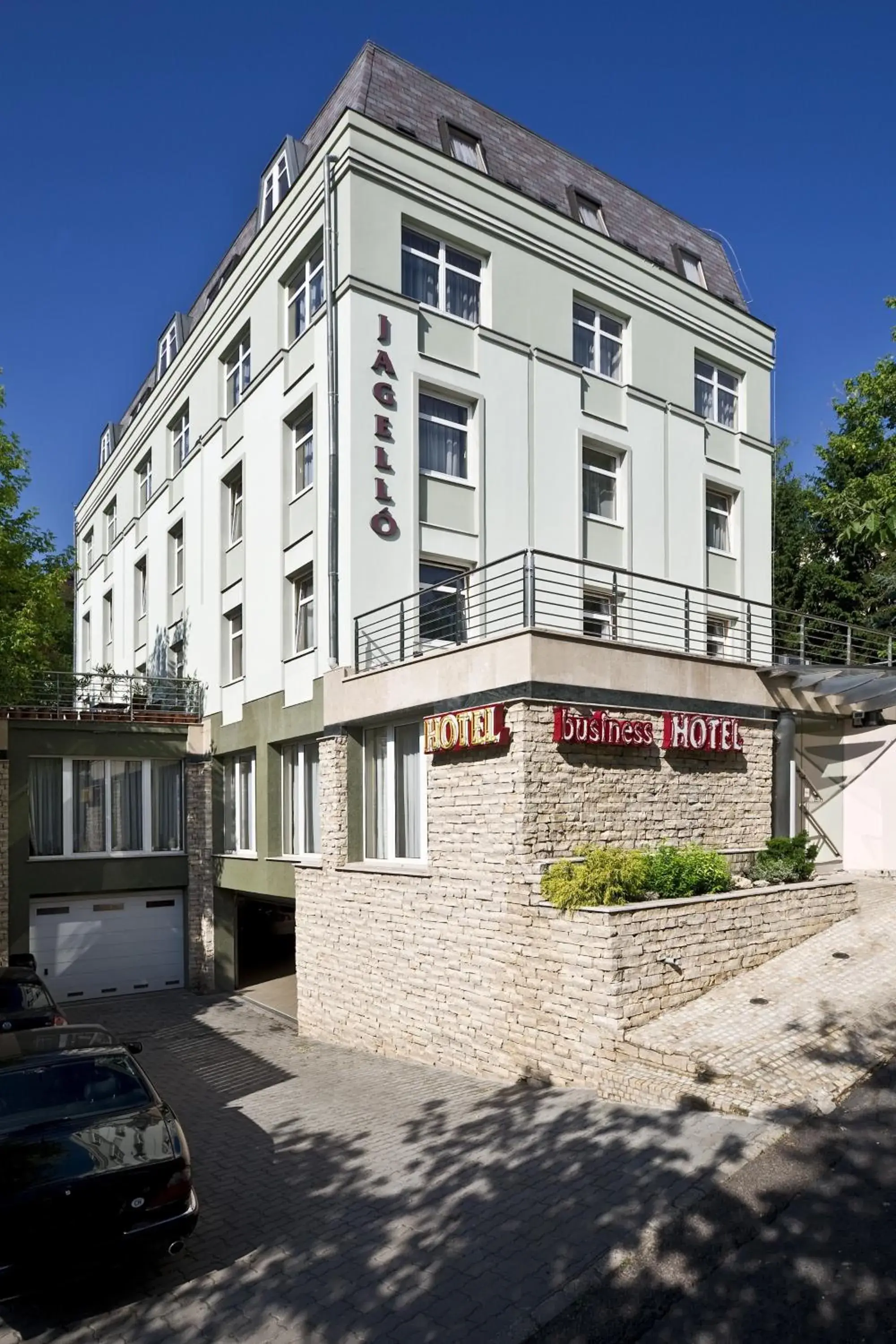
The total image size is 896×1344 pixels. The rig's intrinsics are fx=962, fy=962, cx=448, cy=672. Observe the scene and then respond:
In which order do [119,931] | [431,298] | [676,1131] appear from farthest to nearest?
[119,931]
[431,298]
[676,1131]

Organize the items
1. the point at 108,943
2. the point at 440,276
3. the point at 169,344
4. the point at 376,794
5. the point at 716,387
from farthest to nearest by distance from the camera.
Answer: the point at 169,344, the point at 716,387, the point at 108,943, the point at 440,276, the point at 376,794

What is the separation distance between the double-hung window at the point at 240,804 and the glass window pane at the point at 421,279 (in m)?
9.99

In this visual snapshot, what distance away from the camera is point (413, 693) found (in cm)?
1466

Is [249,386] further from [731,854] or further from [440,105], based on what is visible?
[731,854]

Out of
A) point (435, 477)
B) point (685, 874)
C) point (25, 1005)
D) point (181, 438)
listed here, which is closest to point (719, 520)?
point (435, 477)

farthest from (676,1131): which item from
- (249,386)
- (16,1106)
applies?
(249,386)

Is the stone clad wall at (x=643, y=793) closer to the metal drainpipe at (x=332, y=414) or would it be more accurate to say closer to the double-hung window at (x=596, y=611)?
the double-hung window at (x=596, y=611)

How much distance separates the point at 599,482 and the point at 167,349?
50.3ft

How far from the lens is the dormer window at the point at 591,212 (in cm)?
2175

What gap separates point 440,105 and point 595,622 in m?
11.0

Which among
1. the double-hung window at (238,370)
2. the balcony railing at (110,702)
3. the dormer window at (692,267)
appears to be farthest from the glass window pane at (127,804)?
the dormer window at (692,267)

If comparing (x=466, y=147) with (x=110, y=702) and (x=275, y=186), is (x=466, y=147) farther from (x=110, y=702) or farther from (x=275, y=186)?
(x=110, y=702)

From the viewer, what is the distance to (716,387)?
23281mm

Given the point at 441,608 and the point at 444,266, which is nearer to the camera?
the point at 441,608
